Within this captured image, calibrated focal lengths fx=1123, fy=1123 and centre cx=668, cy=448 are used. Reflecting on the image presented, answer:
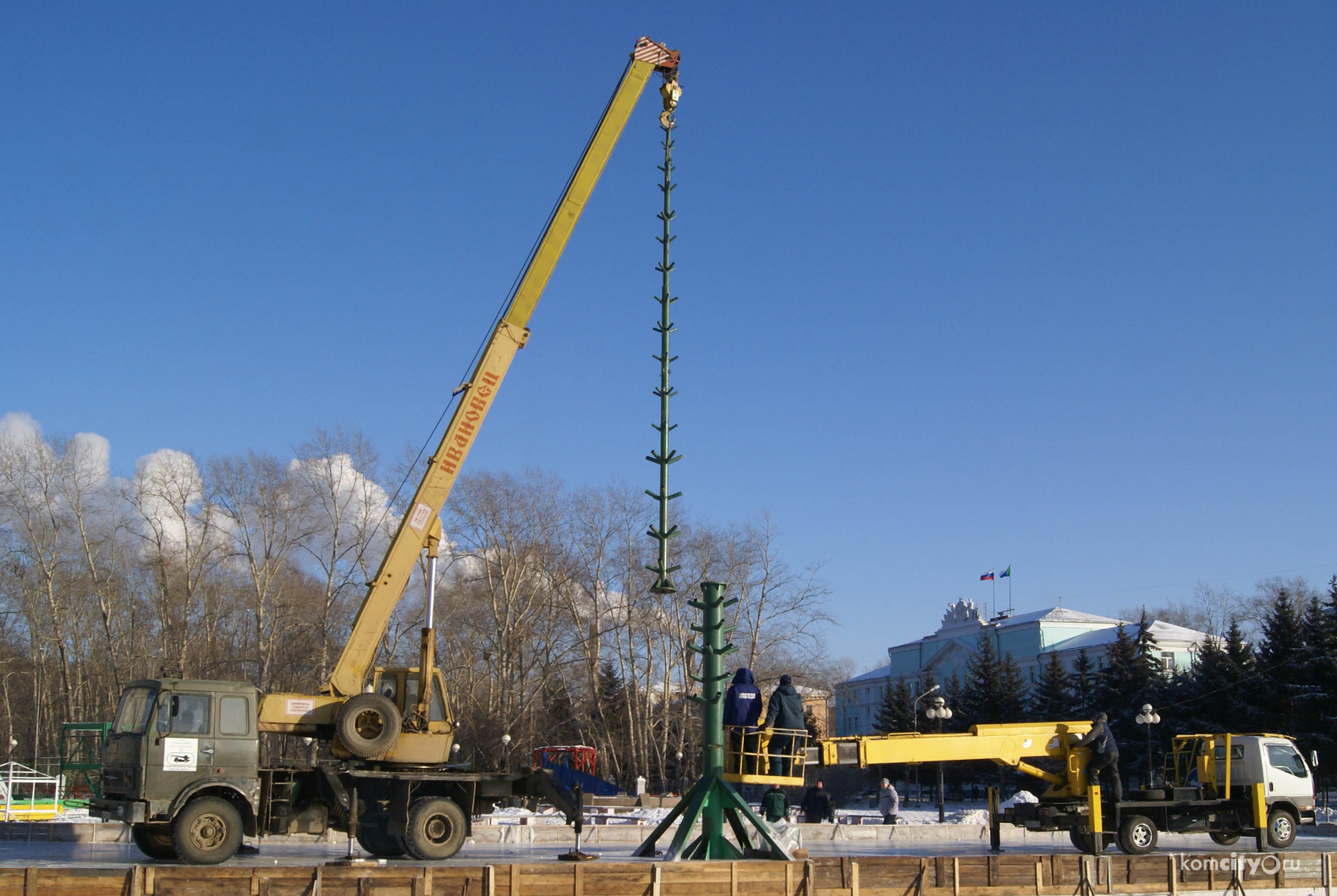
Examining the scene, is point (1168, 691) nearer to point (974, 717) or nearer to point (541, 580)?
point (974, 717)

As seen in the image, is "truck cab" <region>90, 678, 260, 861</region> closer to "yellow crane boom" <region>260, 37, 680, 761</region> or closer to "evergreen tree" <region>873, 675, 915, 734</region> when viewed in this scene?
"yellow crane boom" <region>260, 37, 680, 761</region>

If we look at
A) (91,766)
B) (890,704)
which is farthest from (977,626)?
(91,766)

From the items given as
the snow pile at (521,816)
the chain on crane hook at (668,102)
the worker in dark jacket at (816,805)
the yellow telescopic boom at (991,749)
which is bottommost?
the snow pile at (521,816)

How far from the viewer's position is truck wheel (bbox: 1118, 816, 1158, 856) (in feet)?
62.1

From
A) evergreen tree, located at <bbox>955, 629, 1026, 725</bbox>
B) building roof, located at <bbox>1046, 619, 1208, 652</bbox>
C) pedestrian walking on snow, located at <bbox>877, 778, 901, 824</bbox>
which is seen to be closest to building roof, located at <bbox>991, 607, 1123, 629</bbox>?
building roof, located at <bbox>1046, 619, 1208, 652</bbox>

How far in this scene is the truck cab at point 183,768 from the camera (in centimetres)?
1559

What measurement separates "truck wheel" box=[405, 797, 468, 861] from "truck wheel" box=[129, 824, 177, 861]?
11.1 ft

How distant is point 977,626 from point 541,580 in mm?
66099

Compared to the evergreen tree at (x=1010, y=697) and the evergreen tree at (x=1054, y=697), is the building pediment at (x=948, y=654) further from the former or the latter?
the evergreen tree at (x=1054, y=697)

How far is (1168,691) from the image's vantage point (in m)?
49.0

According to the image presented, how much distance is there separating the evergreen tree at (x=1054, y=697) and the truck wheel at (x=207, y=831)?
46.9 m

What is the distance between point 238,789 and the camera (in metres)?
16.0

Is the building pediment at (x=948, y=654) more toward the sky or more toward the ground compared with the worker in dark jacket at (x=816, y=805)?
more toward the sky

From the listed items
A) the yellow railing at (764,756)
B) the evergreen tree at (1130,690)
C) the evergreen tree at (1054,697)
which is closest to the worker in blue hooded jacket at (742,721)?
the yellow railing at (764,756)
